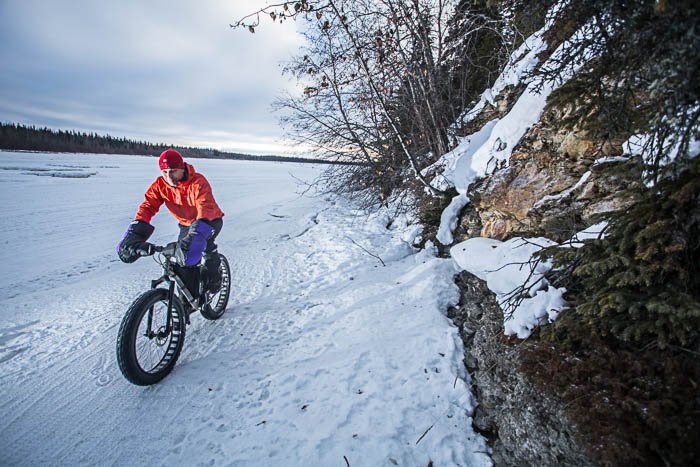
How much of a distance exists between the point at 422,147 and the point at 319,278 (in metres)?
4.64

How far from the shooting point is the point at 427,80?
20.9 feet

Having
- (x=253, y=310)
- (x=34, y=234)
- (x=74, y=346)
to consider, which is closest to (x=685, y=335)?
(x=253, y=310)

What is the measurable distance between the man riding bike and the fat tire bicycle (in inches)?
4.7

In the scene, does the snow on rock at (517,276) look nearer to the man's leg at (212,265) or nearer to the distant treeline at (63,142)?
the man's leg at (212,265)

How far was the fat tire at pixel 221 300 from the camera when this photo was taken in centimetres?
369

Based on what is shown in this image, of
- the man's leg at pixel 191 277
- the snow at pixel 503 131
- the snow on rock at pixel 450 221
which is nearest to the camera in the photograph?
the man's leg at pixel 191 277

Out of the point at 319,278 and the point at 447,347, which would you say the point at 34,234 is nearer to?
the point at 319,278

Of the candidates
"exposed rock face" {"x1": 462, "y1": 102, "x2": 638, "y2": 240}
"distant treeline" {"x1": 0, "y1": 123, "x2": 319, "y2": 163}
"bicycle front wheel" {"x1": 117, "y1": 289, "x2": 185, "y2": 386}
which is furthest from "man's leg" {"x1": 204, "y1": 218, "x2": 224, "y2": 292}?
"distant treeline" {"x1": 0, "y1": 123, "x2": 319, "y2": 163}

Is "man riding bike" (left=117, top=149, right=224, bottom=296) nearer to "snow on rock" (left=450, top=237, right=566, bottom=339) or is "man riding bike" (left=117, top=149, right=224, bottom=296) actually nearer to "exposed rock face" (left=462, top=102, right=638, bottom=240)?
"snow on rock" (left=450, top=237, right=566, bottom=339)

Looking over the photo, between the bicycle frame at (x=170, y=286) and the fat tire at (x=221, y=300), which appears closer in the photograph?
the bicycle frame at (x=170, y=286)

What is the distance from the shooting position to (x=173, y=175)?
3215 millimetres

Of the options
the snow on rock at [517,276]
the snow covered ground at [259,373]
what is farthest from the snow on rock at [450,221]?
the snow on rock at [517,276]

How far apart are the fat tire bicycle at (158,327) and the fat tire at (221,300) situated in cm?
→ 5

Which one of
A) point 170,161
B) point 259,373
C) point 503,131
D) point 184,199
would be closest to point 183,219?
point 184,199
